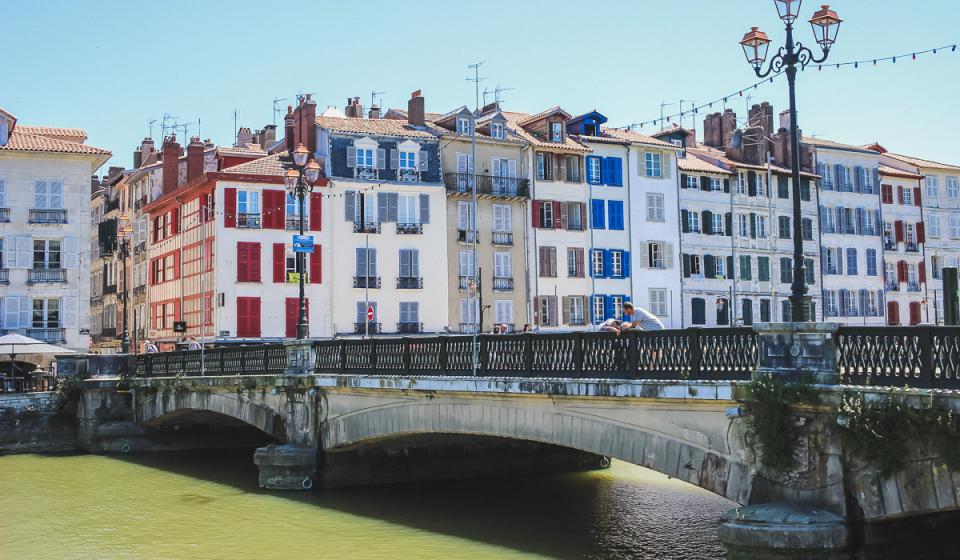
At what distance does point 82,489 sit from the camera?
2969 centimetres

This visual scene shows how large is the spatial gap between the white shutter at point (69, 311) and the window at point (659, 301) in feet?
97.2

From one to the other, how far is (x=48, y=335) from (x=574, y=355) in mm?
37586

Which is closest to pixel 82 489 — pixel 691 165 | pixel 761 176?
pixel 691 165

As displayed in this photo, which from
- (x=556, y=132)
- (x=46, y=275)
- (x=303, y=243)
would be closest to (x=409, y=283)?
(x=556, y=132)

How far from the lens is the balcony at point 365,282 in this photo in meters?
Answer: 51.1

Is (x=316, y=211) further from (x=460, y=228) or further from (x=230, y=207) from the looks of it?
(x=460, y=228)

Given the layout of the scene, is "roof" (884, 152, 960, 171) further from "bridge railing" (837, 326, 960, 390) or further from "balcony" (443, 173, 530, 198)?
"bridge railing" (837, 326, 960, 390)

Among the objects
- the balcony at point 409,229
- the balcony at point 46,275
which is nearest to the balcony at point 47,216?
the balcony at point 46,275

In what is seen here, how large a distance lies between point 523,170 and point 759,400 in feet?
137

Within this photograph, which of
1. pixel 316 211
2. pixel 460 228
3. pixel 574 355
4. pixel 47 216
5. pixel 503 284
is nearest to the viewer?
pixel 574 355

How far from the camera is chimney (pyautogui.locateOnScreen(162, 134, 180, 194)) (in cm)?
5729

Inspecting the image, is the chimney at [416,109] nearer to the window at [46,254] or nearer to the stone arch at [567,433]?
the window at [46,254]

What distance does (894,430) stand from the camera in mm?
13195

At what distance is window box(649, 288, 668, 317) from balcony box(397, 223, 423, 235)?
14029 millimetres
